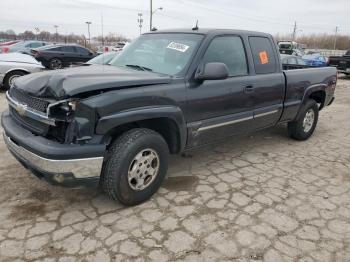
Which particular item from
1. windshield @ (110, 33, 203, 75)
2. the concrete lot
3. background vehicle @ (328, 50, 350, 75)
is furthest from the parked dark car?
windshield @ (110, 33, 203, 75)

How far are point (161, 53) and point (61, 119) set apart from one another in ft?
5.62

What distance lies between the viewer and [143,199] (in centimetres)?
363

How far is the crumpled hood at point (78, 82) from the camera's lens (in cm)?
304

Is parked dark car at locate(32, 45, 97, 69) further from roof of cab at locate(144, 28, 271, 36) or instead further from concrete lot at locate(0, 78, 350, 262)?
roof of cab at locate(144, 28, 271, 36)

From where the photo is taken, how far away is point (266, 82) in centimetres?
486

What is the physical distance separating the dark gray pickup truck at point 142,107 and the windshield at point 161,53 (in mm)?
14

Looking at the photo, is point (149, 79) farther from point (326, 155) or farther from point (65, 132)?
point (326, 155)

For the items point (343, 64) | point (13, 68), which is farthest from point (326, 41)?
point (13, 68)

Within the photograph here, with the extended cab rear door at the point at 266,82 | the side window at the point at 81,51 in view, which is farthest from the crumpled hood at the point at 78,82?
the side window at the point at 81,51

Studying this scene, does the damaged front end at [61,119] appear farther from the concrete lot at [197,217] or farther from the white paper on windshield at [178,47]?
the white paper on windshield at [178,47]

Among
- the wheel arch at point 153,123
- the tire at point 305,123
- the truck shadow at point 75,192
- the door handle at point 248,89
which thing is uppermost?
the door handle at point 248,89

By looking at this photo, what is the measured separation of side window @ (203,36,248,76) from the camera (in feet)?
13.8

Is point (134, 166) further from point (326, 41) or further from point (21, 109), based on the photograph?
point (326, 41)

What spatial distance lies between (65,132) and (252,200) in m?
2.13
